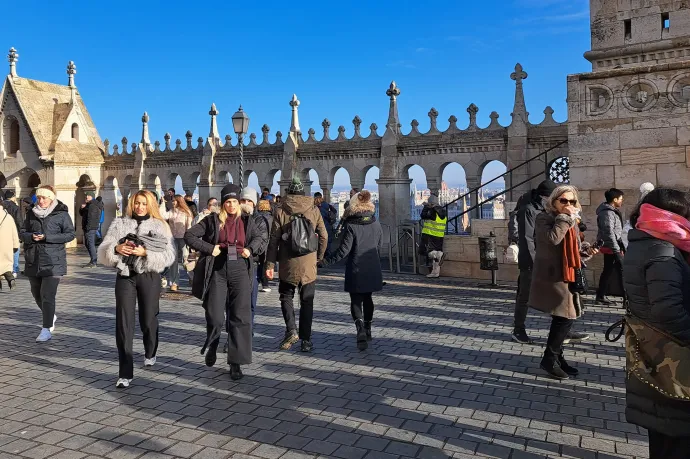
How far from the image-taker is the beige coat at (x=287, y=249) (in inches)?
263

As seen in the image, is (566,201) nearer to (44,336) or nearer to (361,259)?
(361,259)

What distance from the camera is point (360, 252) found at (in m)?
6.82

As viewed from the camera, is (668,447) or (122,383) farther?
(122,383)

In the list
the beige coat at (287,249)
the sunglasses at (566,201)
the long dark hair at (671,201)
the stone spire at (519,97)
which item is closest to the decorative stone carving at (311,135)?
the stone spire at (519,97)

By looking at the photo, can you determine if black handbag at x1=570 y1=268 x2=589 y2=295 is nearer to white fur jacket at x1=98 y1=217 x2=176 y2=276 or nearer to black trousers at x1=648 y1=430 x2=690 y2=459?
black trousers at x1=648 y1=430 x2=690 y2=459

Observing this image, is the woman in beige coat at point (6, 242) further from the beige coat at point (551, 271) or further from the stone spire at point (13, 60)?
the stone spire at point (13, 60)

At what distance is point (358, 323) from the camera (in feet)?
22.1

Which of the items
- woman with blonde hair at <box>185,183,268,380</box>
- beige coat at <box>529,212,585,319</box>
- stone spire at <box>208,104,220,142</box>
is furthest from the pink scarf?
stone spire at <box>208,104,220,142</box>

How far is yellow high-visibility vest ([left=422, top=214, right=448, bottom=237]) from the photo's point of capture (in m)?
12.8

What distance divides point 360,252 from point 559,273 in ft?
7.86

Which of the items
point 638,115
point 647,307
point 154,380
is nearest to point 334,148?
point 638,115

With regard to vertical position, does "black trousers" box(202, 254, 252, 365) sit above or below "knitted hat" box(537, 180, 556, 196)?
below

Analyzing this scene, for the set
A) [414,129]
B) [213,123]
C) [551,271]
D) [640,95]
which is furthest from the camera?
[213,123]

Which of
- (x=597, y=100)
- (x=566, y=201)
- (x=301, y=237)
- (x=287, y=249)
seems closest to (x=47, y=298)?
(x=287, y=249)
